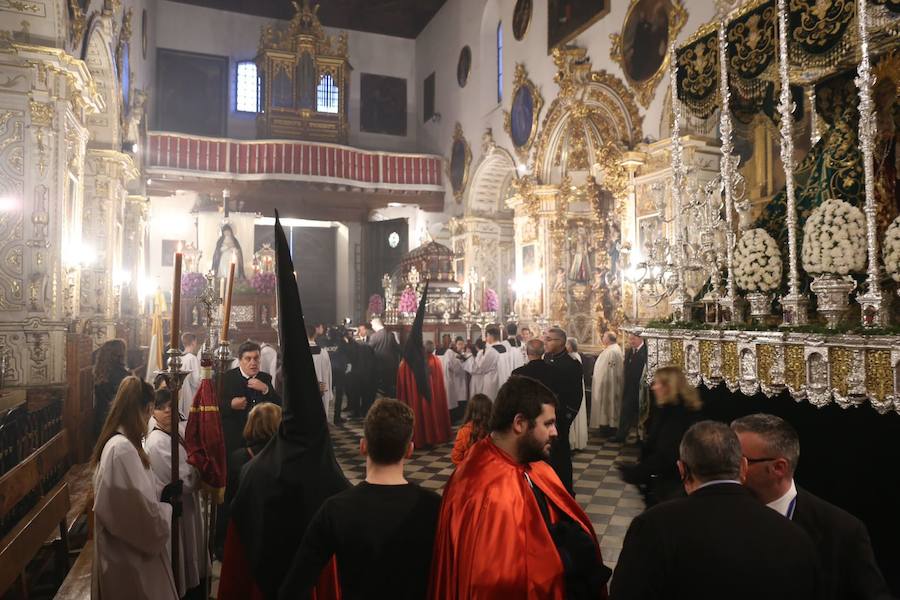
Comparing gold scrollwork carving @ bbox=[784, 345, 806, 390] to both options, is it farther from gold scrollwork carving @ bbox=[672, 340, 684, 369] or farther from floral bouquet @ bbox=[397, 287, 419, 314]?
floral bouquet @ bbox=[397, 287, 419, 314]

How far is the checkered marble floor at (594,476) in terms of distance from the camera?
226 inches

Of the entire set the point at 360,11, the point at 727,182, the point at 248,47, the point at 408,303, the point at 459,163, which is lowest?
the point at 408,303

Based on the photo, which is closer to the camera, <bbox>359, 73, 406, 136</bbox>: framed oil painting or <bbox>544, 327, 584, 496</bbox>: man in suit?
<bbox>544, 327, 584, 496</bbox>: man in suit

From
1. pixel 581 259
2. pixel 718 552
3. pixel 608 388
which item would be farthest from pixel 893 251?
pixel 581 259

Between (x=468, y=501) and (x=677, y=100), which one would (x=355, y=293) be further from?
(x=468, y=501)

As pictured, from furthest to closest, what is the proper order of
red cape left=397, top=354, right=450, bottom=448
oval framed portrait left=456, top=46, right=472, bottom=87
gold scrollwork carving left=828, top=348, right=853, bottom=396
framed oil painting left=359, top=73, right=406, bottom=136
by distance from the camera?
1. framed oil painting left=359, top=73, right=406, bottom=136
2. oval framed portrait left=456, top=46, right=472, bottom=87
3. red cape left=397, top=354, right=450, bottom=448
4. gold scrollwork carving left=828, top=348, right=853, bottom=396

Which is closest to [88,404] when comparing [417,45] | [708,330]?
A: [708,330]

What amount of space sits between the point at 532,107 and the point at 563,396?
11.7 meters

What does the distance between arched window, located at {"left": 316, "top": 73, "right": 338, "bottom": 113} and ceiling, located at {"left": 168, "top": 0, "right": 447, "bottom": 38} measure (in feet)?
8.58

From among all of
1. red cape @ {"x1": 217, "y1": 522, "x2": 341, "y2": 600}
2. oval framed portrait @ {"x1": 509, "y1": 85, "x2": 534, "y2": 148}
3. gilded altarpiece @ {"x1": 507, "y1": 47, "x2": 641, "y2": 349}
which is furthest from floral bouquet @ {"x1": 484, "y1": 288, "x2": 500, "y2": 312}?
red cape @ {"x1": 217, "y1": 522, "x2": 341, "y2": 600}

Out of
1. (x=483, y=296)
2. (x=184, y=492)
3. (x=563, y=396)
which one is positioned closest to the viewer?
(x=184, y=492)

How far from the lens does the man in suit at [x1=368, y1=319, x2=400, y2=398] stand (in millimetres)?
11367

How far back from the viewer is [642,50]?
11875 mm

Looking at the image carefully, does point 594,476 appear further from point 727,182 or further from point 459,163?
point 459,163
